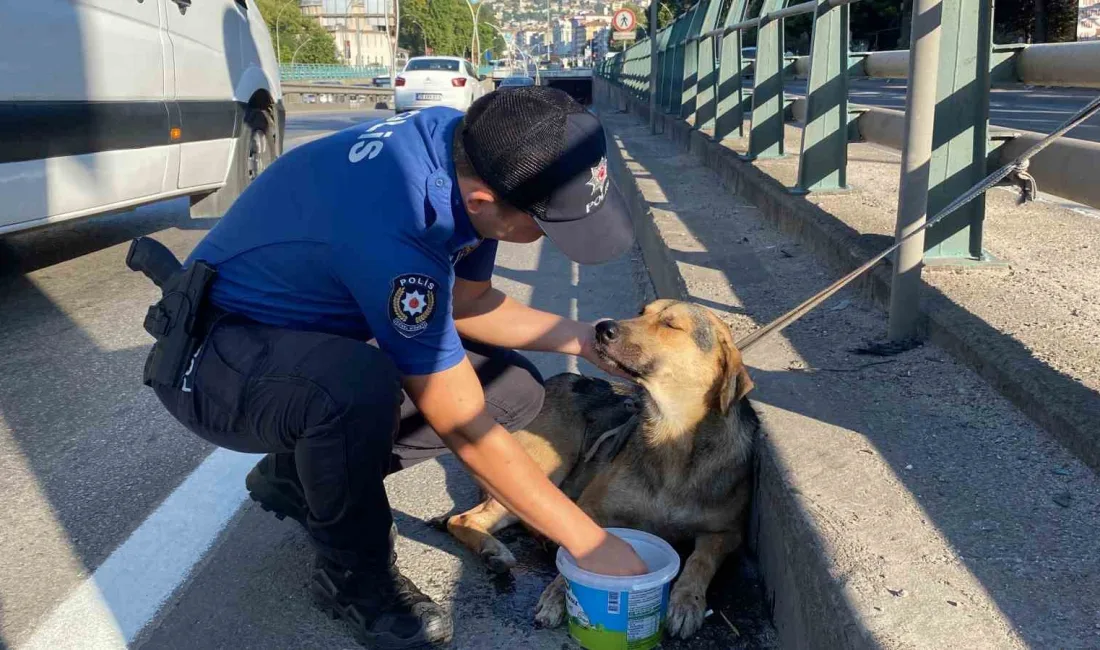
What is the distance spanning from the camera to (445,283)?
256cm

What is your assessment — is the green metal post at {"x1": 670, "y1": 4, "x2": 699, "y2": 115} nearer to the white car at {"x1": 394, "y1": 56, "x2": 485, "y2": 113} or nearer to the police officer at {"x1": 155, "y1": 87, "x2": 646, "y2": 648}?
the white car at {"x1": 394, "y1": 56, "x2": 485, "y2": 113}

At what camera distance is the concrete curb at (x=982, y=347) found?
121 inches

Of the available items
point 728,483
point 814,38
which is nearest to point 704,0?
point 814,38

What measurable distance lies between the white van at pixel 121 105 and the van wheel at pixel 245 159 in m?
0.01

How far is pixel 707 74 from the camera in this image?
12.8 metres

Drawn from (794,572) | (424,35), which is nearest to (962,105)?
(794,572)

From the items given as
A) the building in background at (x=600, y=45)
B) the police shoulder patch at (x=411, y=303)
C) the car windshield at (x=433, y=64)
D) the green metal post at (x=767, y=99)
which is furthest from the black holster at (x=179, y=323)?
the building in background at (x=600, y=45)

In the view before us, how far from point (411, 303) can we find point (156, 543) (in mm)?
1585

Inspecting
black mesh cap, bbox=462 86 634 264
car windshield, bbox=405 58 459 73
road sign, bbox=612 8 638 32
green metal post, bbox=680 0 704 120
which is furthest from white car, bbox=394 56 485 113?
black mesh cap, bbox=462 86 634 264

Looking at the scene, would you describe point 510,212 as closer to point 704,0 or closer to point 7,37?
point 7,37

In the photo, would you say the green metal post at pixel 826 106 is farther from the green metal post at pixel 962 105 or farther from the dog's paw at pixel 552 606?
the dog's paw at pixel 552 606

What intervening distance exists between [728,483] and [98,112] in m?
4.62

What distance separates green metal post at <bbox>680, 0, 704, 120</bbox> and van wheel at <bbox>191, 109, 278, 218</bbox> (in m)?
6.88

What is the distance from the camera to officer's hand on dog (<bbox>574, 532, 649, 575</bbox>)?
262 cm
